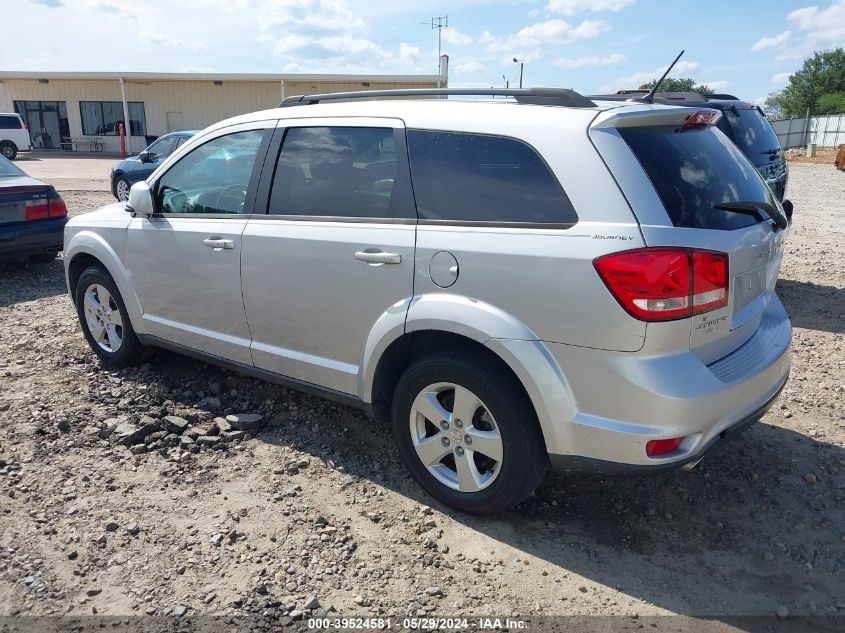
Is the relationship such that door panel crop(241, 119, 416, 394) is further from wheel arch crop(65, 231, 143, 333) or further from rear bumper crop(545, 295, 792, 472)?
wheel arch crop(65, 231, 143, 333)

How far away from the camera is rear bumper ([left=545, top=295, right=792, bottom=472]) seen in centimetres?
257

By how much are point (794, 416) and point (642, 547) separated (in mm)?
1916

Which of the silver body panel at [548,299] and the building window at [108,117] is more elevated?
the building window at [108,117]

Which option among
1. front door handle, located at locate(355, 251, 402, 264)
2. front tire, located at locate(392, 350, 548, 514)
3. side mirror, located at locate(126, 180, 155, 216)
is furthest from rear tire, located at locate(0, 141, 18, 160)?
front tire, located at locate(392, 350, 548, 514)

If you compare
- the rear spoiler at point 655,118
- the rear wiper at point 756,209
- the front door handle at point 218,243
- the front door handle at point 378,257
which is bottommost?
the front door handle at point 218,243

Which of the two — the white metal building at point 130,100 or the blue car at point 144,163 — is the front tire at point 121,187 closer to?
the blue car at point 144,163

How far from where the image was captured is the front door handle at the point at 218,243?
386 cm

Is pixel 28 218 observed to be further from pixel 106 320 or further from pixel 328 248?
pixel 328 248

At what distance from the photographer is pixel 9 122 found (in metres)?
31.9

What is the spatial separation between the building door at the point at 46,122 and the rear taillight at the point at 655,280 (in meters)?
43.7

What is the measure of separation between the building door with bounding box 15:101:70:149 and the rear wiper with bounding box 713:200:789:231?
43485 mm

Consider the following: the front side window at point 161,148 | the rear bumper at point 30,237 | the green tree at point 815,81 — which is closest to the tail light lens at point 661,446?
the rear bumper at point 30,237

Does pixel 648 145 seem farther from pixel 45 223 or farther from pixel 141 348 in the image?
pixel 45 223

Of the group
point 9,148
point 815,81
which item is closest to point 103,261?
point 9,148
